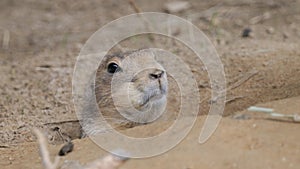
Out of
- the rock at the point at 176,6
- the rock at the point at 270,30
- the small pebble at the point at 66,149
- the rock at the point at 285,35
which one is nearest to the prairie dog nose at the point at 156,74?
the small pebble at the point at 66,149

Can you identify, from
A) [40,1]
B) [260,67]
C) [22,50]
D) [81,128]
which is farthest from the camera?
[40,1]

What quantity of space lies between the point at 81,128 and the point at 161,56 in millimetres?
1613

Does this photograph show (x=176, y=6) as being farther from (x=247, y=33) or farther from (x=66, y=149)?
(x=66, y=149)

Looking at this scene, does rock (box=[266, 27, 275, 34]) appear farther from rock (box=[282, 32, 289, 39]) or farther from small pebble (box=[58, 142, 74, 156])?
small pebble (box=[58, 142, 74, 156])

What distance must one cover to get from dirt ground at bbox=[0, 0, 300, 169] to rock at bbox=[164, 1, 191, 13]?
0.32ft

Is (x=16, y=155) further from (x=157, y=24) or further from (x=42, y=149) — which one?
(x=157, y=24)

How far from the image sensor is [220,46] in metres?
6.04

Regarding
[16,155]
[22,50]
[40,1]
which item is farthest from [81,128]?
[40,1]

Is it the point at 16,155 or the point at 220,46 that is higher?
the point at 16,155

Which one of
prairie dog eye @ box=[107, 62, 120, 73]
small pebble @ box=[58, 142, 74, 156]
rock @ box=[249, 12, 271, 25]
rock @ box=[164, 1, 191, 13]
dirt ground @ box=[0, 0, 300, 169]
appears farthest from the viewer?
rock @ box=[164, 1, 191, 13]

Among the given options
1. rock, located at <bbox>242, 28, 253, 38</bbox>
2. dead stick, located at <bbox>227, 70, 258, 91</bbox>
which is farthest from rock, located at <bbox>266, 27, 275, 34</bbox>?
dead stick, located at <bbox>227, 70, 258, 91</bbox>

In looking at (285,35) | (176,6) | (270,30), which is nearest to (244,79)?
(285,35)

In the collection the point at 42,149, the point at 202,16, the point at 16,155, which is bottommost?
the point at 202,16

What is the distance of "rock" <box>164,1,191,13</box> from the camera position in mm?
7742
